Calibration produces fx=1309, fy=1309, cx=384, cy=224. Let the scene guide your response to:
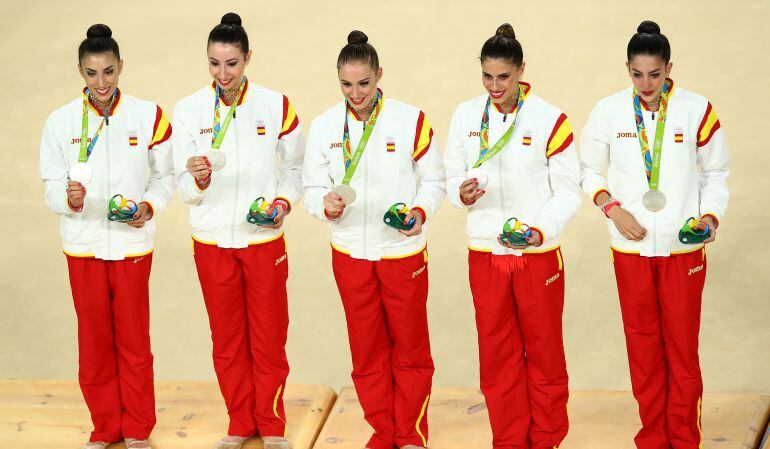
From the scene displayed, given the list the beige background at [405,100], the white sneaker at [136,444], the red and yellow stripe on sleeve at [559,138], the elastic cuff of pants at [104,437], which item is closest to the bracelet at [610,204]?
the red and yellow stripe on sleeve at [559,138]

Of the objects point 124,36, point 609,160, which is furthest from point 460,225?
point 124,36

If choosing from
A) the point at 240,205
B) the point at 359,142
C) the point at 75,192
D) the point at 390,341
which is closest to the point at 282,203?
the point at 240,205

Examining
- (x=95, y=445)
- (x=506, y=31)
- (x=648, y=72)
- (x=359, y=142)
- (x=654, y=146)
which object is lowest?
(x=95, y=445)

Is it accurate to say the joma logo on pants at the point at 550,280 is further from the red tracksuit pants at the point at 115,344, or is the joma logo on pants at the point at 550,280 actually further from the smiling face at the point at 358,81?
the red tracksuit pants at the point at 115,344

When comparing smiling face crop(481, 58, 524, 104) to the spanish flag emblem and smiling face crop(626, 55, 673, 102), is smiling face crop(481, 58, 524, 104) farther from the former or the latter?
the spanish flag emblem

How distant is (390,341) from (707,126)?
1.82m

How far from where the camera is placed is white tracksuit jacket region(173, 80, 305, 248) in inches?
246

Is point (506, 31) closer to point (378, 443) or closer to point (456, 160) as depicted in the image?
point (456, 160)

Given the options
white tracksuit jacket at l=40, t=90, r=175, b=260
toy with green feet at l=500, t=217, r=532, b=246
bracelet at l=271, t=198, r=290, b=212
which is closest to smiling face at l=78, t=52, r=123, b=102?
white tracksuit jacket at l=40, t=90, r=175, b=260

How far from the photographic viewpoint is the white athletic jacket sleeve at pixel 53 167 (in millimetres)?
6234

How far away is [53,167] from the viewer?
6293 millimetres

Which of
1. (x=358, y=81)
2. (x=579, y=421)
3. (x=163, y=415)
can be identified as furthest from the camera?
(x=163, y=415)

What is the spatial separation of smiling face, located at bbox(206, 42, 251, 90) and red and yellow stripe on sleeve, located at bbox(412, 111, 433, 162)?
865 millimetres

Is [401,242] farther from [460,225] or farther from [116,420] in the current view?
[460,225]
